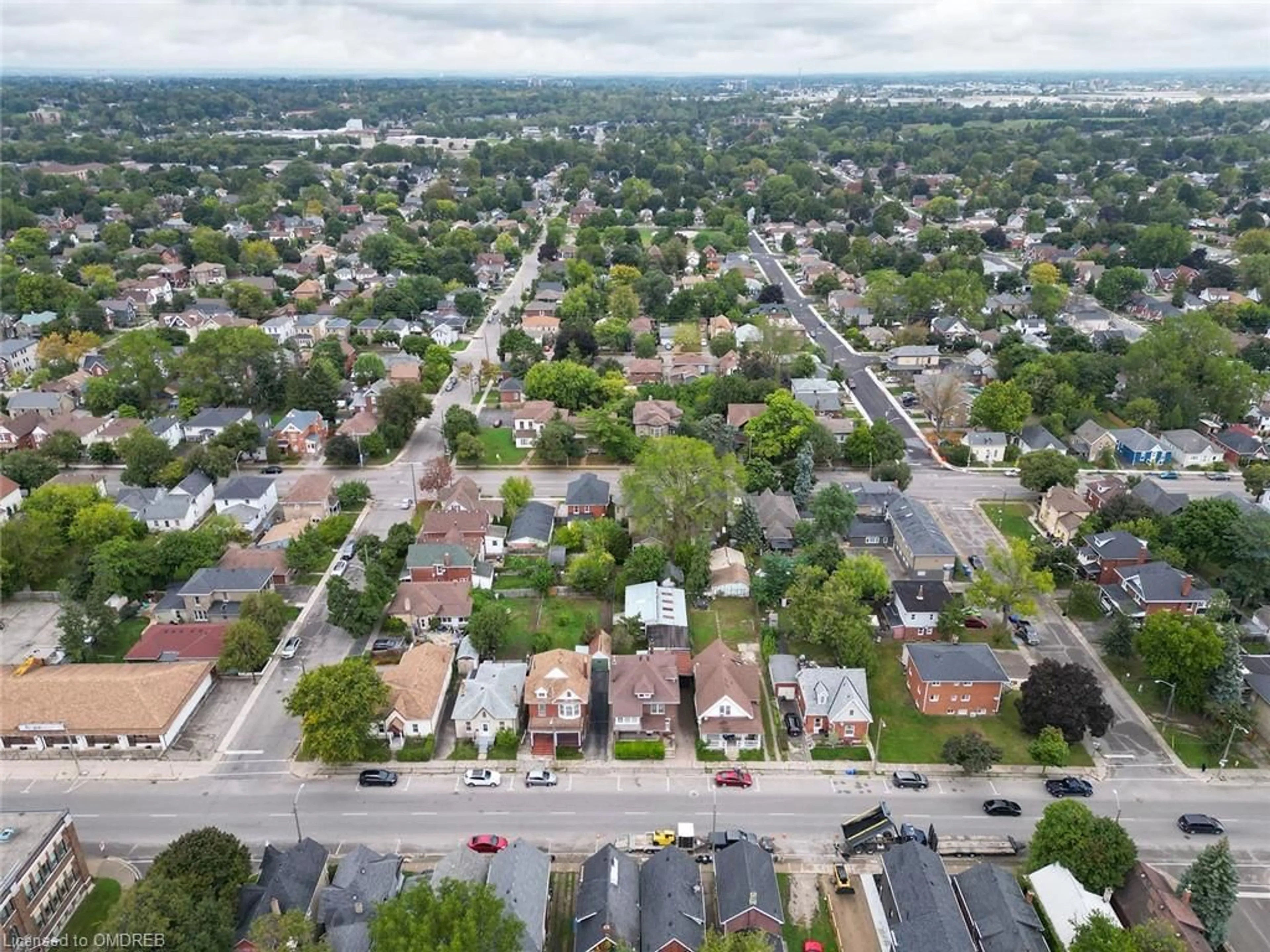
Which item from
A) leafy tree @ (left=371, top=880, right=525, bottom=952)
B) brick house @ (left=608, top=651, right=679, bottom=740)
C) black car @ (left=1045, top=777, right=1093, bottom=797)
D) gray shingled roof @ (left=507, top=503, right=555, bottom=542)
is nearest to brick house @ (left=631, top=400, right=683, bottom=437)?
gray shingled roof @ (left=507, top=503, right=555, bottom=542)

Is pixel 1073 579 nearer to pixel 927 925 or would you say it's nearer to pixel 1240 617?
pixel 1240 617

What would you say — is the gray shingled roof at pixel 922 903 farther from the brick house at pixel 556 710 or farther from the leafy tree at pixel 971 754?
the brick house at pixel 556 710

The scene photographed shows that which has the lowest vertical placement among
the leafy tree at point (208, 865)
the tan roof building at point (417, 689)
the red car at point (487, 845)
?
the red car at point (487, 845)

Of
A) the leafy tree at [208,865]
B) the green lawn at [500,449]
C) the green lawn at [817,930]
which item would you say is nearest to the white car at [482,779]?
the leafy tree at [208,865]

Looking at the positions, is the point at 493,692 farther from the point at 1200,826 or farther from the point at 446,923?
the point at 1200,826

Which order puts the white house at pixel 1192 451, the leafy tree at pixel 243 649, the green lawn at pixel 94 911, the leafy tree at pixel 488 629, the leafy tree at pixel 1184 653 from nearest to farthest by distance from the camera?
the green lawn at pixel 94 911 < the leafy tree at pixel 1184 653 < the leafy tree at pixel 243 649 < the leafy tree at pixel 488 629 < the white house at pixel 1192 451

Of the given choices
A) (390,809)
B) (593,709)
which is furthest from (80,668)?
(593,709)
